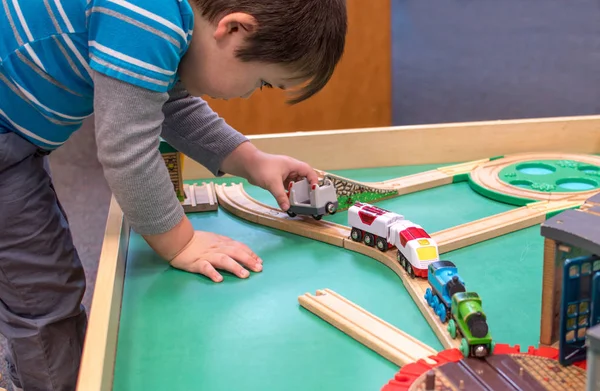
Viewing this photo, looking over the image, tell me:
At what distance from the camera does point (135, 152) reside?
684 mm

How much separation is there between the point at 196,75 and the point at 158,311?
273 mm

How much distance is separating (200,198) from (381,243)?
1.09 feet

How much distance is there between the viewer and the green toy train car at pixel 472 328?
0.49 m

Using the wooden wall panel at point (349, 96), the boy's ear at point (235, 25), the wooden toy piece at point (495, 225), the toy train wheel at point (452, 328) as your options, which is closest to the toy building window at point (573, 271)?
the toy train wheel at point (452, 328)

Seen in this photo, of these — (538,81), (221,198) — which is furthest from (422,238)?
(538,81)

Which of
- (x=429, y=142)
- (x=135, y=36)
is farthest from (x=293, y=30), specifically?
(x=429, y=142)

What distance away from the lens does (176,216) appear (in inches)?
28.9

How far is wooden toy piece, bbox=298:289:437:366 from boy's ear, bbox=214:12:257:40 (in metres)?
0.29

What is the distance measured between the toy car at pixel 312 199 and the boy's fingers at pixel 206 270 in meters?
0.18

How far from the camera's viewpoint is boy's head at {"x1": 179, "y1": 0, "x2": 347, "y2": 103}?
0.67m

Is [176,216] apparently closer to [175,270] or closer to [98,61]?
[175,270]

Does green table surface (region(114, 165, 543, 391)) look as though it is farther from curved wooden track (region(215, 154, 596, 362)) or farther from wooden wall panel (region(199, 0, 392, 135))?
wooden wall panel (region(199, 0, 392, 135))

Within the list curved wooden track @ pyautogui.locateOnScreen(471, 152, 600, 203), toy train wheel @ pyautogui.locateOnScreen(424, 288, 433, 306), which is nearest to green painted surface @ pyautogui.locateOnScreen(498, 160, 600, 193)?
curved wooden track @ pyautogui.locateOnScreen(471, 152, 600, 203)

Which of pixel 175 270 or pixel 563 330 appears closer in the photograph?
pixel 563 330
